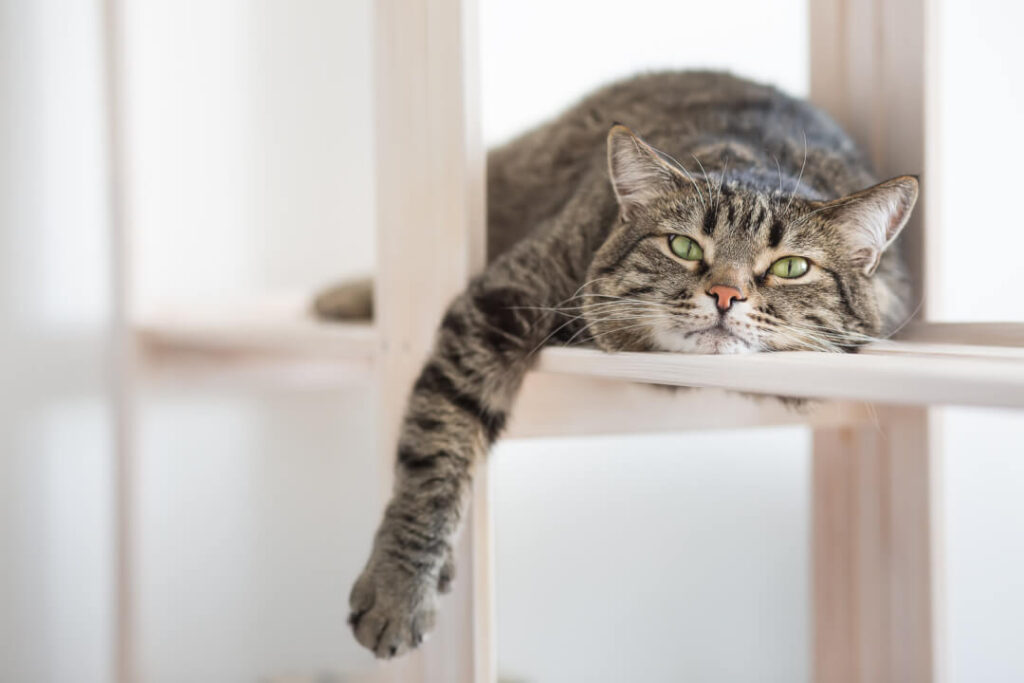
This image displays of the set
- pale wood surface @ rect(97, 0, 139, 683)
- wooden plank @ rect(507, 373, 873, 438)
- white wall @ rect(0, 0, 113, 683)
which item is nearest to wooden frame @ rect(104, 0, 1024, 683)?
wooden plank @ rect(507, 373, 873, 438)

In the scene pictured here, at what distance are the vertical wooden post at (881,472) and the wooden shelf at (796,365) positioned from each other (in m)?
0.25

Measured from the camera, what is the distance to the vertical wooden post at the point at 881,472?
3.59 feet

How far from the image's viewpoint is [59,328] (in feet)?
5.49

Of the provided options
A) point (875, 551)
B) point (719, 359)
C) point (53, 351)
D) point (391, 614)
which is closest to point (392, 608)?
point (391, 614)

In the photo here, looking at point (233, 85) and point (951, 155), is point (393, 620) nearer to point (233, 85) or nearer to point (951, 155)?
point (951, 155)

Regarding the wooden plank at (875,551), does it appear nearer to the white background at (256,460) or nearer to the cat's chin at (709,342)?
the white background at (256,460)

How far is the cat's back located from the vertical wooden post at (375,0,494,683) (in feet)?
0.61

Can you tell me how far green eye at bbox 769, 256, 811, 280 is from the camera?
31.5 inches

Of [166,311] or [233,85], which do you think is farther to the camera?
[233,85]

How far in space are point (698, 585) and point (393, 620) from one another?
2.82 ft

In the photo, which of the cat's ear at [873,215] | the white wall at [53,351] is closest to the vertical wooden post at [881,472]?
the cat's ear at [873,215]

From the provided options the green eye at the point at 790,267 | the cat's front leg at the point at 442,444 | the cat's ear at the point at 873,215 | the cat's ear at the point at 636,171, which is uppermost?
the cat's ear at the point at 636,171

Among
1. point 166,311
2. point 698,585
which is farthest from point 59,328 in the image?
point 698,585

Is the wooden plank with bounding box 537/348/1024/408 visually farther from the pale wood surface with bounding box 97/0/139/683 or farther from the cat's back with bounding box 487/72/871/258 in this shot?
the pale wood surface with bounding box 97/0/139/683
